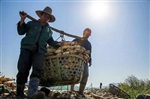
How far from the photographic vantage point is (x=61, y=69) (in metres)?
4.96

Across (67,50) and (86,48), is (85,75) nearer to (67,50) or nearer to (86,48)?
(86,48)

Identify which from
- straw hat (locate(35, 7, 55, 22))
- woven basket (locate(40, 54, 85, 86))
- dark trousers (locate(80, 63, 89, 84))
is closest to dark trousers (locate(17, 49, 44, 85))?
woven basket (locate(40, 54, 85, 86))

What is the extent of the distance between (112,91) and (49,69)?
17.1ft

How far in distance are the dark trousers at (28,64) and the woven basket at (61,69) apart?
0.24 m

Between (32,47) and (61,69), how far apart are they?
2.20ft

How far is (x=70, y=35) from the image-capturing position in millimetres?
5754

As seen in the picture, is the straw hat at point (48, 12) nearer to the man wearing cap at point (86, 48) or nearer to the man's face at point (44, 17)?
the man's face at point (44, 17)

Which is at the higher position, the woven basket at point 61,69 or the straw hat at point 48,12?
the straw hat at point 48,12

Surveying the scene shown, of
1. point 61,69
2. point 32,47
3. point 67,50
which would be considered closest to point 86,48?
point 67,50

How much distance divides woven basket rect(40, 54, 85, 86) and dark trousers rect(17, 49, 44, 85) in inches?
9.6

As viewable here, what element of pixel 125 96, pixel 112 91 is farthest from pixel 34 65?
pixel 112 91

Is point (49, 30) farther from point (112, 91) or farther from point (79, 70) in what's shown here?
point (112, 91)

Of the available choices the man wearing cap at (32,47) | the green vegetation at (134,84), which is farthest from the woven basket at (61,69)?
the green vegetation at (134,84)

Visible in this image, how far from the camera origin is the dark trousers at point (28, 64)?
475cm
